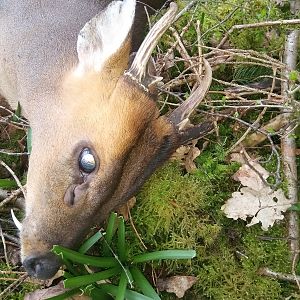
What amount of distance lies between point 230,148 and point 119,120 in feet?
3.45

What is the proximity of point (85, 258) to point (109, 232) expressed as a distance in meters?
0.22

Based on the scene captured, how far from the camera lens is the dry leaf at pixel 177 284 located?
4278 millimetres

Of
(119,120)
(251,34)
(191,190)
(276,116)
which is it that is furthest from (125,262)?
(251,34)

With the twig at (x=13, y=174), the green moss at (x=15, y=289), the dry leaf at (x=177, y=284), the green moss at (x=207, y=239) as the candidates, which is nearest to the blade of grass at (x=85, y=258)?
the green moss at (x=207, y=239)

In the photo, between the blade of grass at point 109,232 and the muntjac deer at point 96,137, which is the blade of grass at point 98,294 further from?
the muntjac deer at point 96,137

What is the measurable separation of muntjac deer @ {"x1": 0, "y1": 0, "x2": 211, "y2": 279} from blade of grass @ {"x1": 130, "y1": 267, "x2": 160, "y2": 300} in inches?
17.6

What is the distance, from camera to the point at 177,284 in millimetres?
4297

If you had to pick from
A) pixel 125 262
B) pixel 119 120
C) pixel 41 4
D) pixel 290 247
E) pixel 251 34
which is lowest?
pixel 290 247

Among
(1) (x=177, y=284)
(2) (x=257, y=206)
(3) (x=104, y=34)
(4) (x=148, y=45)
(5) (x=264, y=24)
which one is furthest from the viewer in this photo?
(5) (x=264, y=24)

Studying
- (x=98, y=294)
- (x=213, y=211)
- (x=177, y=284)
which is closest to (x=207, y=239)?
(x=213, y=211)

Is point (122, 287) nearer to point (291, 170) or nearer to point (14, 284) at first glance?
point (14, 284)

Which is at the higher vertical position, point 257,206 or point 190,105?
point 190,105

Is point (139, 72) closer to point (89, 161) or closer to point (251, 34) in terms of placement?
point (89, 161)

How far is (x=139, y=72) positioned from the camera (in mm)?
3678
